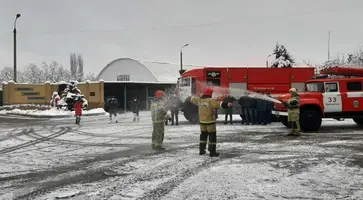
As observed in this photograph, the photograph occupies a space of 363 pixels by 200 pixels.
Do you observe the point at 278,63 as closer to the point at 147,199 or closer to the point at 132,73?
the point at 132,73

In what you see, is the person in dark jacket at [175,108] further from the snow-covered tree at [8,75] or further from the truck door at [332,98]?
the snow-covered tree at [8,75]

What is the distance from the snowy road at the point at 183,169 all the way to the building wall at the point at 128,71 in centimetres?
4425

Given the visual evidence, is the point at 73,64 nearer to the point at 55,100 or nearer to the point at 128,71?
the point at 128,71

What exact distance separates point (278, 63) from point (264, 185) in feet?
188

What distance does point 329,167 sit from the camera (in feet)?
24.1

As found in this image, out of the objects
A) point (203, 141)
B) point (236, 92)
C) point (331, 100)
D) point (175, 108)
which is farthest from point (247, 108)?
point (203, 141)

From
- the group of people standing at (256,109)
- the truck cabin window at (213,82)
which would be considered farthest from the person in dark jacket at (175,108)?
the group of people standing at (256,109)

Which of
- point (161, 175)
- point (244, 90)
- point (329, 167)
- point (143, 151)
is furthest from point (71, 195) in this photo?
point (244, 90)

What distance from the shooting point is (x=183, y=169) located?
7.30 metres

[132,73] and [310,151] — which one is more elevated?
[132,73]

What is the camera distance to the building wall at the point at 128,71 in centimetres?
5682

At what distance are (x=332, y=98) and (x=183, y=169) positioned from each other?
8.96 metres

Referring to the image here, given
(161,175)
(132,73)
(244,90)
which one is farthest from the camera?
(132,73)

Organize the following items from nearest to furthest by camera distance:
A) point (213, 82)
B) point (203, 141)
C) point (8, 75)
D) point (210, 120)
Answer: point (210, 120) < point (203, 141) < point (213, 82) < point (8, 75)
